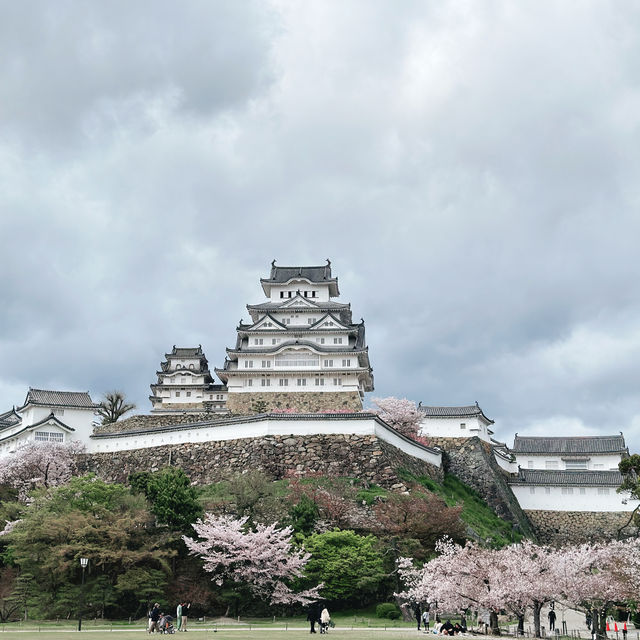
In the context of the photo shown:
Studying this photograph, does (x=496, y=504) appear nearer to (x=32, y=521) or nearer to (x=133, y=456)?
(x=133, y=456)

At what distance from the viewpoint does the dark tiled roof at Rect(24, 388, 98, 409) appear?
4894 centimetres

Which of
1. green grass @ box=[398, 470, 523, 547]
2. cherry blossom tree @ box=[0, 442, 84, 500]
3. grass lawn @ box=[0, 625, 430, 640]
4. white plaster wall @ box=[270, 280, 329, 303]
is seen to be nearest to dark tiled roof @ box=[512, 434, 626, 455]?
green grass @ box=[398, 470, 523, 547]

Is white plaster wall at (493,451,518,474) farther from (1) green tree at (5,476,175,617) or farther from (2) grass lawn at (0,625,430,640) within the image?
(2) grass lawn at (0,625,430,640)

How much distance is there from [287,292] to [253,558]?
36.4 meters

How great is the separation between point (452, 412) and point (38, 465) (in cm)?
2753

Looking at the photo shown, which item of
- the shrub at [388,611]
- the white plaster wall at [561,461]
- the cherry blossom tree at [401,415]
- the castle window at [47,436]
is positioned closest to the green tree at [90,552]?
the shrub at [388,611]

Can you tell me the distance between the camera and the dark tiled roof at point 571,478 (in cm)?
5234

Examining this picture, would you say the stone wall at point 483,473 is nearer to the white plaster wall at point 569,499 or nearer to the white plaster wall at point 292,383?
the white plaster wall at point 569,499

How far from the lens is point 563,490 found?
175 ft

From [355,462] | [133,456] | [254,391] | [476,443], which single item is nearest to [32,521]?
[133,456]

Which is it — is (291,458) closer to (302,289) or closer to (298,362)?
(298,362)

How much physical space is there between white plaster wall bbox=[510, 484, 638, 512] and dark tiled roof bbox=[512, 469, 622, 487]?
13.5 inches

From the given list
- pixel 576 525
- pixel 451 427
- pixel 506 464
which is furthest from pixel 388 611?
pixel 506 464

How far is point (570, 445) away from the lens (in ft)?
192
